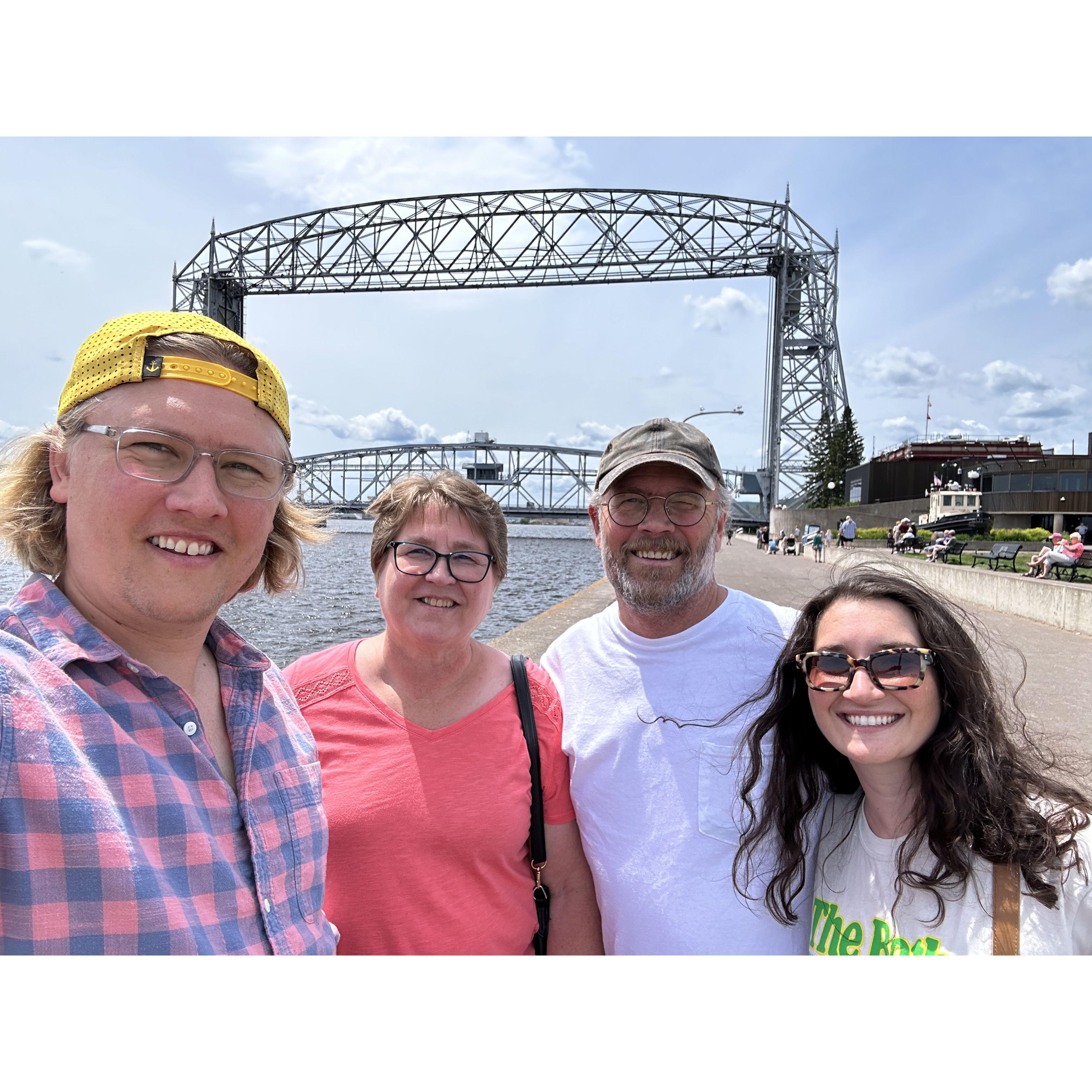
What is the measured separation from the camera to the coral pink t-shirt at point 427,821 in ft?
5.73

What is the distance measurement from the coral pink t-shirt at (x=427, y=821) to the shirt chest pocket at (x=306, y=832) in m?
0.32

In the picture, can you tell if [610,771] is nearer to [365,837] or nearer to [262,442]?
[365,837]

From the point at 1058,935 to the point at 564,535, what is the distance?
278 ft

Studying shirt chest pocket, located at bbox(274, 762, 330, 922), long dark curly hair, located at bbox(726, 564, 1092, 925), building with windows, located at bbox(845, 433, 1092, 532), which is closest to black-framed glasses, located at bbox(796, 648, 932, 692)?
long dark curly hair, located at bbox(726, 564, 1092, 925)

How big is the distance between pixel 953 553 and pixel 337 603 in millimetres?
17475

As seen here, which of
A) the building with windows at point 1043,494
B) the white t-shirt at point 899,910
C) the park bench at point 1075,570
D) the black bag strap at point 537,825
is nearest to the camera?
the white t-shirt at point 899,910

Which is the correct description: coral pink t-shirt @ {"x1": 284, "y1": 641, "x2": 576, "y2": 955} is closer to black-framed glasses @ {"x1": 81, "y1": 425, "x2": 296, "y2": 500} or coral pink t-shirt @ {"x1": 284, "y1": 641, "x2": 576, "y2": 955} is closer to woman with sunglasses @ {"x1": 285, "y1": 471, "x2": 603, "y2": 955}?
woman with sunglasses @ {"x1": 285, "y1": 471, "x2": 603, "y2": 955}

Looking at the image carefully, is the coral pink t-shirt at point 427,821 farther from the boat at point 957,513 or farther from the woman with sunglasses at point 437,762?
the boat at point 957,513

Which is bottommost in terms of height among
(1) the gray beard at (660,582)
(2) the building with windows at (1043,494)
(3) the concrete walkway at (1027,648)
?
(3) the concrete walkway at (1027,648)

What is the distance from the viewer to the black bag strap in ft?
6.28

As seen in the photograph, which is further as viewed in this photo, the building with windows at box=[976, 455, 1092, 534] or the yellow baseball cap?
the building with windows at box=[976, 455, 1092, 534]

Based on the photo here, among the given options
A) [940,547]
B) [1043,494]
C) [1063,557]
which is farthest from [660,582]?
[1043,494]

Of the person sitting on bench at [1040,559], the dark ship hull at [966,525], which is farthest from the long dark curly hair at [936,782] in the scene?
the dark ship hull at [966,525]

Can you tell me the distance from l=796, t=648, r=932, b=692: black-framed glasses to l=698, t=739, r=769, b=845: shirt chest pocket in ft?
1.03
